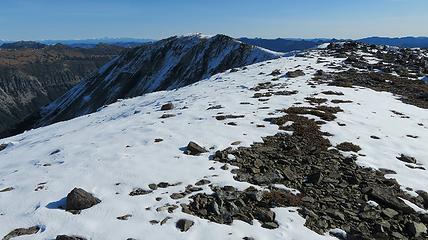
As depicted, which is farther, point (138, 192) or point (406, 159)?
point (406, 159)

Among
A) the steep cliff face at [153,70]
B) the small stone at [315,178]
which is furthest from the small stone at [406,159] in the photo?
the steep cliff face at [153,70]

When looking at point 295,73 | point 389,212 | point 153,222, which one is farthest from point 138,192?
point 295,73

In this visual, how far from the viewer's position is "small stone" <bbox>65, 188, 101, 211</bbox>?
11570mm

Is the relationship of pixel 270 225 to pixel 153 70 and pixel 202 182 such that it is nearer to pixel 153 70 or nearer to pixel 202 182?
pixel 202 182

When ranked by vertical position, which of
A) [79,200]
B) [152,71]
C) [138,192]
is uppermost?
[79,200]

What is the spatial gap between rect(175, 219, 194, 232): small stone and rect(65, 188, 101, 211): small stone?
2.65m

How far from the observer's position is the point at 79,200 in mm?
11680

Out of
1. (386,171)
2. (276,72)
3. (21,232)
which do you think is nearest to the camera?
(21,232)

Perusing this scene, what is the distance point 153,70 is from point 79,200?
11690 centimetres

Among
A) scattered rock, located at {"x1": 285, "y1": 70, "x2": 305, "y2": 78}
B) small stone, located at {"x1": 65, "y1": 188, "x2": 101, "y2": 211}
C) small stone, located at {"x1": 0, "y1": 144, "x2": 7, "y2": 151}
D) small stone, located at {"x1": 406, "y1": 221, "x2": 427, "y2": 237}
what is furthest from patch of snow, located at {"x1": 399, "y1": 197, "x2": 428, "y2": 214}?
scattered rock, located at {"x1": 285, "y1": 70, "x2": 305, "y2": 78}

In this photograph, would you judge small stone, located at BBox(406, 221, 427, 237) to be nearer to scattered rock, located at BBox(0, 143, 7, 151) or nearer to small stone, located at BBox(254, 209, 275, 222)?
small stone, located at BBox(254, 209, 275, 222)

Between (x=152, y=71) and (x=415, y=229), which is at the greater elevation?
(x=415, y=229)

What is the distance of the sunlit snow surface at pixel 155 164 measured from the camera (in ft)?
34.9

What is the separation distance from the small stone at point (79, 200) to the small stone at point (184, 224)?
8.71 ft
